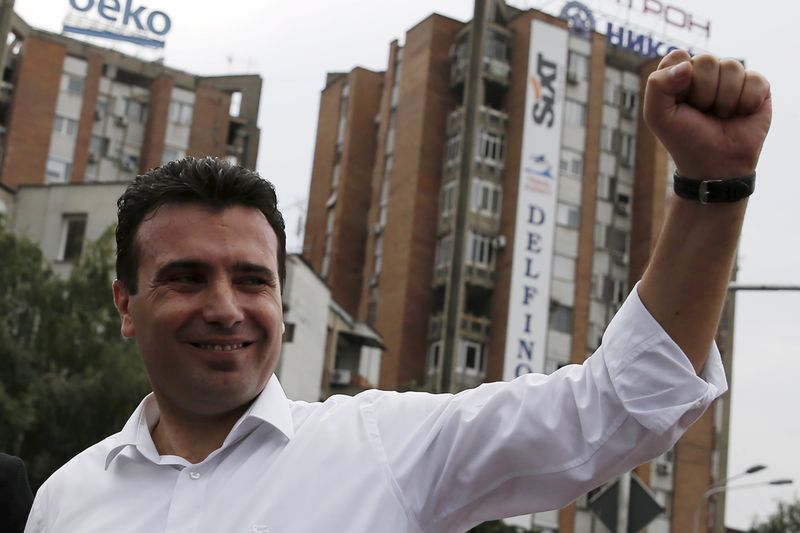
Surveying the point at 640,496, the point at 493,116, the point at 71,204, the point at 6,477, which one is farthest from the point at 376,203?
the point at 6,477

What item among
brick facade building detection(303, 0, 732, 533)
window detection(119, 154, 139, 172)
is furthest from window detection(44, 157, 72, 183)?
brick facade building detection(303, 0, 732, 533)

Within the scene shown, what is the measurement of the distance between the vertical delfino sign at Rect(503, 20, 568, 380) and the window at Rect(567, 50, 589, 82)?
59 centimetres

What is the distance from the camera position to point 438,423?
8.71ft

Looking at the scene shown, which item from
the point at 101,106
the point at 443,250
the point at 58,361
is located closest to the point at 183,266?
the point at 58,361

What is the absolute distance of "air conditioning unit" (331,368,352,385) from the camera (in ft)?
149

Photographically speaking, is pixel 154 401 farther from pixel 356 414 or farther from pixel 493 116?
pixel 493 116

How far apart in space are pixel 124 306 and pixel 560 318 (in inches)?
2024

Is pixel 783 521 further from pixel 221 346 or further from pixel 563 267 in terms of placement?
pixel 221 346

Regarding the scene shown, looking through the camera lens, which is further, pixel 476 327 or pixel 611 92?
pixel 611 92

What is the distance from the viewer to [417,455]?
8.64ft

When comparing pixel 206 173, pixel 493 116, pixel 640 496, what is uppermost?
pixel 493 116

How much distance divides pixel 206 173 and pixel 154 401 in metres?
0.57

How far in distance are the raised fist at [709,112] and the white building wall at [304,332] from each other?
3871cm

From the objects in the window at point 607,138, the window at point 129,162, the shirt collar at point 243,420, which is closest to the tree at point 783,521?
the window at point 607,138
